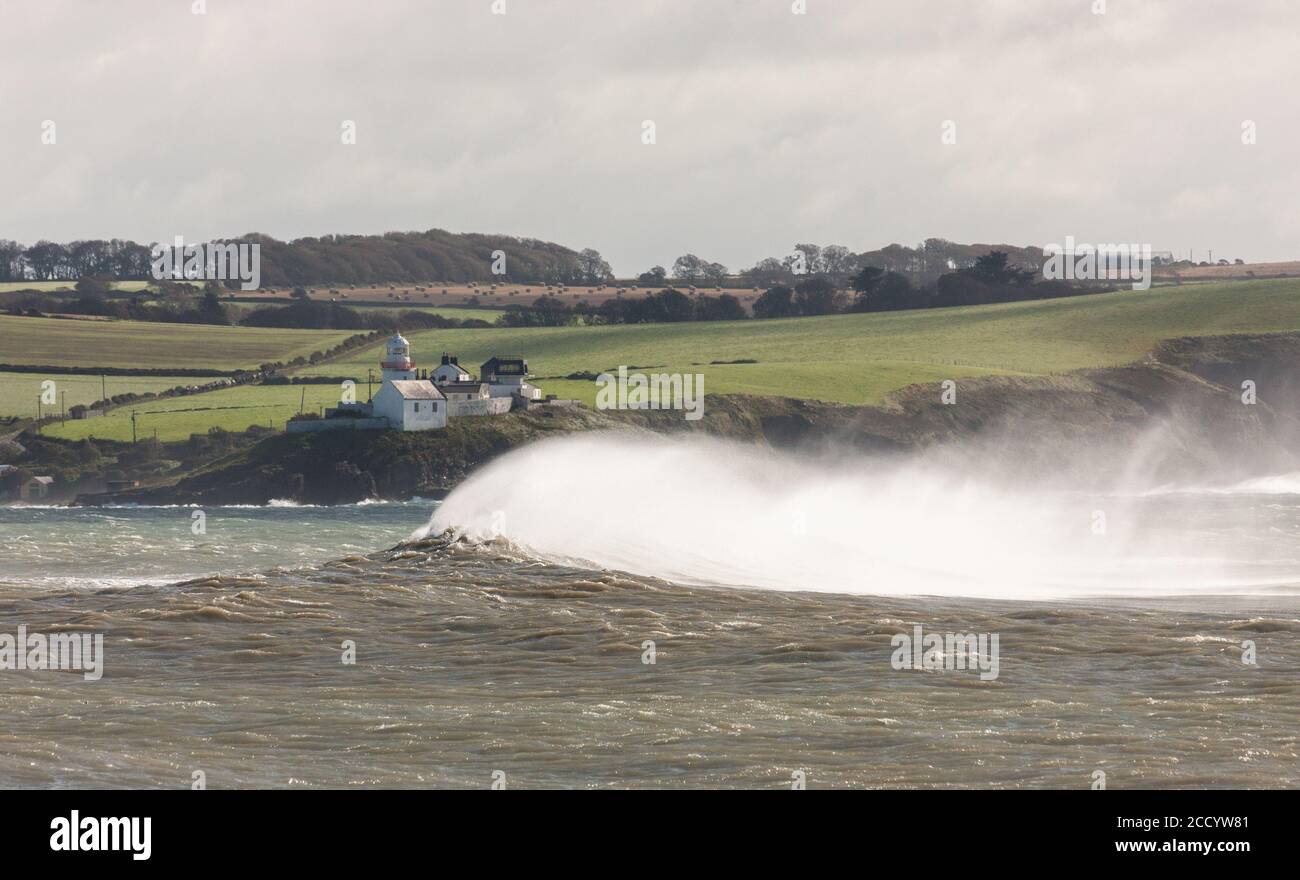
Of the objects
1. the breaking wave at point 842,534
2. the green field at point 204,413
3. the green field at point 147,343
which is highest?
the green field at point 147,343

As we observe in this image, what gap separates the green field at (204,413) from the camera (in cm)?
11288

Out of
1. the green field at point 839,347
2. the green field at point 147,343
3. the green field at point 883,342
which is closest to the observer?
the green field at point 839,347

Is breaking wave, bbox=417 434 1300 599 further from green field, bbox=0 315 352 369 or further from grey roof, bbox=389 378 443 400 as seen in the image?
A: green field, bbox=0 315 352 369

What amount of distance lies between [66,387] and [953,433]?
67.3 m

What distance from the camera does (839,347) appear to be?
486ft

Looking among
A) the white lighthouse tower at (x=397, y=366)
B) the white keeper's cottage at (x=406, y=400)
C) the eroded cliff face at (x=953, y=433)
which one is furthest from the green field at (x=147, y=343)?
the eroded cliff face at (x=953, y=433)

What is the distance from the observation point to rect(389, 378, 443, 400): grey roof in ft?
362

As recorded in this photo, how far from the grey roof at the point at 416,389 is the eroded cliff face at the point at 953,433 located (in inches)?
112

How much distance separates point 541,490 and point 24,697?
110 ft

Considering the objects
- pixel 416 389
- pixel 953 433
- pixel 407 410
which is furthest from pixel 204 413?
pixel 953 433

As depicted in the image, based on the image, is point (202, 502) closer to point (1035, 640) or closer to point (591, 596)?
point (591, 596)

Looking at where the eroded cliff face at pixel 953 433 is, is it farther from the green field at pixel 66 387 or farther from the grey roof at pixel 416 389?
the green field at pixel 66 387

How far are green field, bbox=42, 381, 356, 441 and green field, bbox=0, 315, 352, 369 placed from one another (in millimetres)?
14858

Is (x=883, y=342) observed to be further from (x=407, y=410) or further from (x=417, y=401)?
(x=407, y=410)
